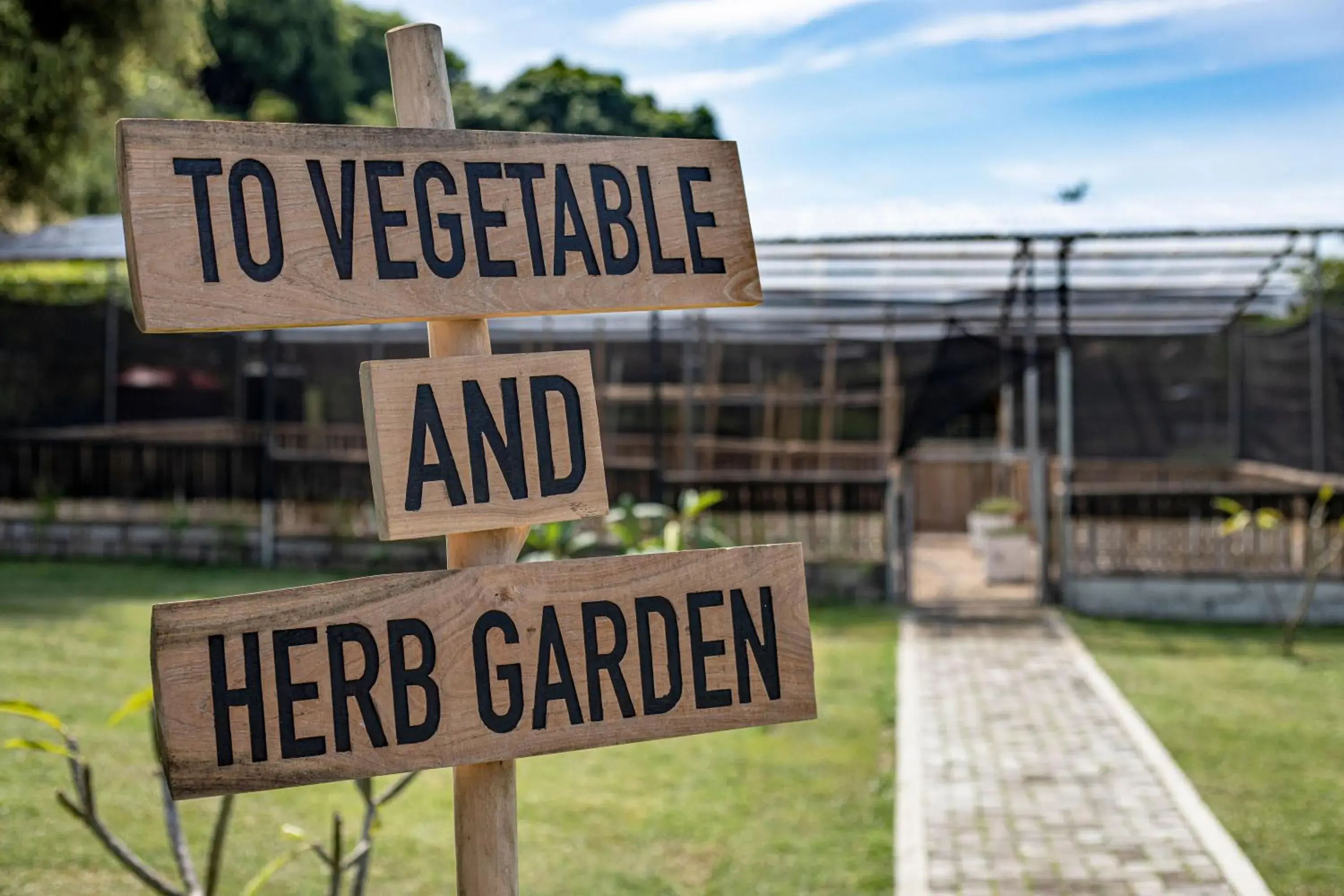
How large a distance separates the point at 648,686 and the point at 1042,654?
8.29 metres

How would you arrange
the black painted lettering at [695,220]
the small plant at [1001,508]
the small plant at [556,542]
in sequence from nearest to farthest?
the black painted lettering at [695,220] < the small plant at [556,542] < the small plant at [1001,508]

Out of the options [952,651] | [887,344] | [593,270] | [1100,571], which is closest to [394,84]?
[593,270]

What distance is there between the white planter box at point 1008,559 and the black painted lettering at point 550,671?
1211 centimetres

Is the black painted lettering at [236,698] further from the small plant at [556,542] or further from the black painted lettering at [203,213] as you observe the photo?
the small plant at [556,542]

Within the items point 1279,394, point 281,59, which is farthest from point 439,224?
point 281,59

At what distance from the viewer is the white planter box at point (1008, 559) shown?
13805 mm

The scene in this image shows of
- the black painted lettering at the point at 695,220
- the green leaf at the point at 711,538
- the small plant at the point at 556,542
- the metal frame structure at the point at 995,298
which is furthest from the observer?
the metal frame structure at the point at 995,298

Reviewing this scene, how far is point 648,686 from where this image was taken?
220 cm

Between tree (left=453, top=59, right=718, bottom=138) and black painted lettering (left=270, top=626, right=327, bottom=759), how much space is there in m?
38.0

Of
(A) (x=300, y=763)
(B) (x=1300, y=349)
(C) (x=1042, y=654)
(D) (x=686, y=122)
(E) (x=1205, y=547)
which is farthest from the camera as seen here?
(D) (x=686, y=122)

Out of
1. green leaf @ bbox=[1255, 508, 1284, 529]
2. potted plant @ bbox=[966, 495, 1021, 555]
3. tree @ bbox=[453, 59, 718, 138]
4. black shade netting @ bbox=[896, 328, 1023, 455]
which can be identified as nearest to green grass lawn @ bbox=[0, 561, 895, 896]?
black shade netting @ bbox=[896, 328, 1023, 455]

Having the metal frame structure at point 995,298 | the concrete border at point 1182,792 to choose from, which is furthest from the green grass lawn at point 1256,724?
the metal frame structure at point 995,298

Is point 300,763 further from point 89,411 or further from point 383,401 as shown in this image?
point 89,411

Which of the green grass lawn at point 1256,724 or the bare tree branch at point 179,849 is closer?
the bare tree branch at point 179,849
